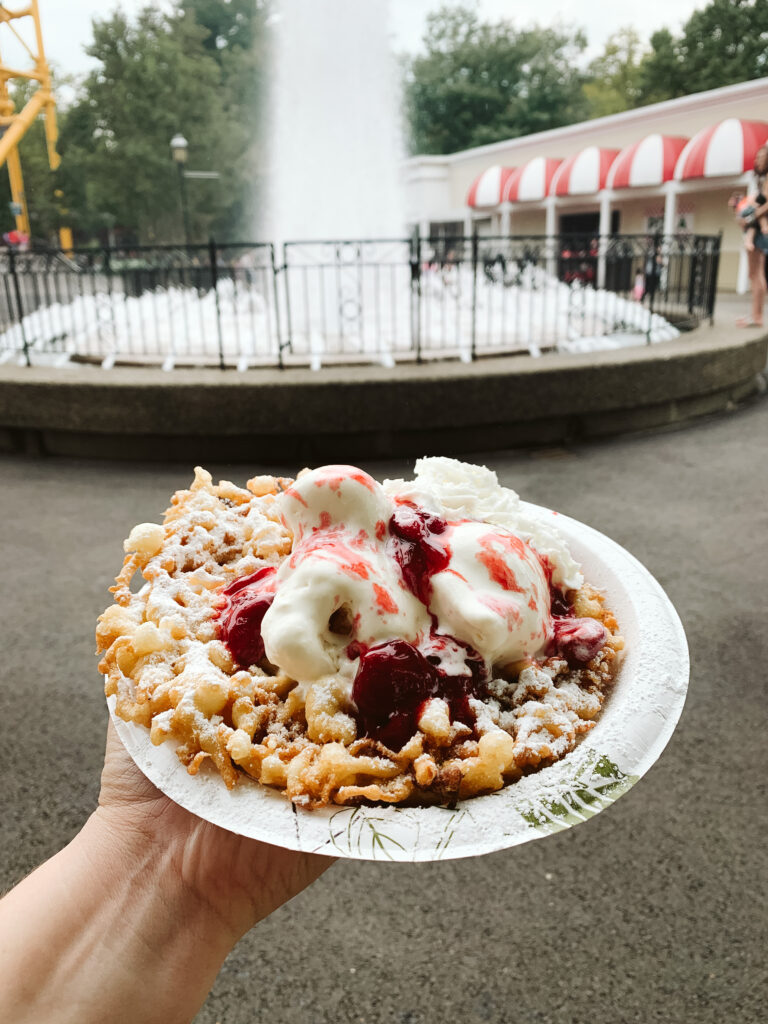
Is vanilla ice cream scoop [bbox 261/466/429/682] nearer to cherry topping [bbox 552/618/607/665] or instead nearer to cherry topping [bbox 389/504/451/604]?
cherry topping [bbox 389/504/451/604]

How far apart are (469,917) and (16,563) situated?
3770 mm

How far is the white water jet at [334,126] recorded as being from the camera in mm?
11555

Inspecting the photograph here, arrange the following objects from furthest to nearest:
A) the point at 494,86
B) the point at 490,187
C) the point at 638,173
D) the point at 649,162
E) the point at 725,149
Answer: the point at 494,86, the point at 490,187, the point at 638,173, the point at 649,162, the point at 725,149

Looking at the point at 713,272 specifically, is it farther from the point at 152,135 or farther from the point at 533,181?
the point at 152,135

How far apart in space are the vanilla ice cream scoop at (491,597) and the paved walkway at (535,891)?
1.43m

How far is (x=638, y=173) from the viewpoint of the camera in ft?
61.3

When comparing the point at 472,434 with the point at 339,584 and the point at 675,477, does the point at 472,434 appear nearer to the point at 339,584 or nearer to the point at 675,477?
the point at 675,477

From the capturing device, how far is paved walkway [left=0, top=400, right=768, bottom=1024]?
221 centimetres

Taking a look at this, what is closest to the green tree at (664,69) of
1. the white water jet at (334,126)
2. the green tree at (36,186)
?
the white water jet at (334,126)

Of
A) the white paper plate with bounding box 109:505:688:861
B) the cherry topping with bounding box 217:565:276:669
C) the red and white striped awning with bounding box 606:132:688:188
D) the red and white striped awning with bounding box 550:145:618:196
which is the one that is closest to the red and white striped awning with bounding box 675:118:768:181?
the red and white striped awning with bounding box 606:132:688:188

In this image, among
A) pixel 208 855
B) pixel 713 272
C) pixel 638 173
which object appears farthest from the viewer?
pixel 638 173

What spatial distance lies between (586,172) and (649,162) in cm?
254

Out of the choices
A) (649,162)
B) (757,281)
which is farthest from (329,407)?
(649,162)

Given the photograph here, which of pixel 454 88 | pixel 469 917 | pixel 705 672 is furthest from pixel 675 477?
pixel 454 88
